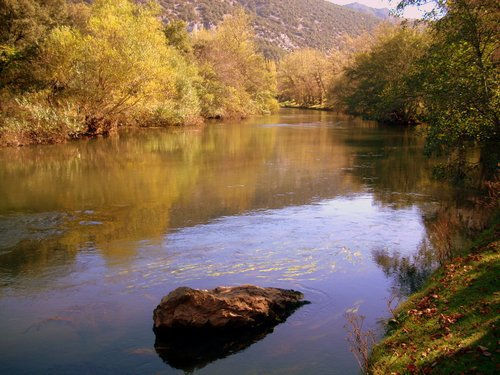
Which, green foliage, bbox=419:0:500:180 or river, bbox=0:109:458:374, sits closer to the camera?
river, bbox=0:109:458:374

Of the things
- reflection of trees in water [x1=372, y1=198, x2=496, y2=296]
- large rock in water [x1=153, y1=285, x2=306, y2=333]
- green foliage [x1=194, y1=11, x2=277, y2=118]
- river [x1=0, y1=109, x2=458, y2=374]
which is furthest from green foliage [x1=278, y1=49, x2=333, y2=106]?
large rock in water [x1=153, y1=285, x2=306, y2=333]

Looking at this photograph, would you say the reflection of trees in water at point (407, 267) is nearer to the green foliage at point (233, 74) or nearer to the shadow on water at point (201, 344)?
the shadow on water at point (201, 344)

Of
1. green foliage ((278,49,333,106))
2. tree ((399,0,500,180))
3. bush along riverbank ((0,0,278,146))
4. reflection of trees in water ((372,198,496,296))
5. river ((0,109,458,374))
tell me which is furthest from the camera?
green foliage ((278,49,333,106))

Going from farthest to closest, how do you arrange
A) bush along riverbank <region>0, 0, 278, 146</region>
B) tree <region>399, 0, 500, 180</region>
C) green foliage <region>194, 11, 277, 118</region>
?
green foliage <region>194, 11, 277, 118</region> → bush along riverbank <region>0, 0, 278, 146</region> → tree <region>399, 0, 500, 180</region>

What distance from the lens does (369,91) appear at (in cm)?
5634

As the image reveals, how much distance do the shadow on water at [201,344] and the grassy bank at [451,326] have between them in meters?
2.18

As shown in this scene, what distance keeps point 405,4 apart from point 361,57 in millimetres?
47799

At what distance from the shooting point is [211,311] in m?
8.41

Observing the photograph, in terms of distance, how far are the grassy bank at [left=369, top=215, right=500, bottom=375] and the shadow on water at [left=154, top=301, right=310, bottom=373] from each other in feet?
7.17

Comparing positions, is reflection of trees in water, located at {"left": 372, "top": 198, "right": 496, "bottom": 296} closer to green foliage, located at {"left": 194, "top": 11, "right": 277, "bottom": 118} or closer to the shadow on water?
the shadow on water

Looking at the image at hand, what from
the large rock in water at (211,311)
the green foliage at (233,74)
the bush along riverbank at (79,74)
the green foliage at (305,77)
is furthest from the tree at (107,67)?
the green foliage at (305,77)

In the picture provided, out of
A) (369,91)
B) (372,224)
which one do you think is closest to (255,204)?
(372,224)

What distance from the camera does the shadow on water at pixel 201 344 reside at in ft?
25.2

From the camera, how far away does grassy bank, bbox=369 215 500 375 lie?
231 inches
